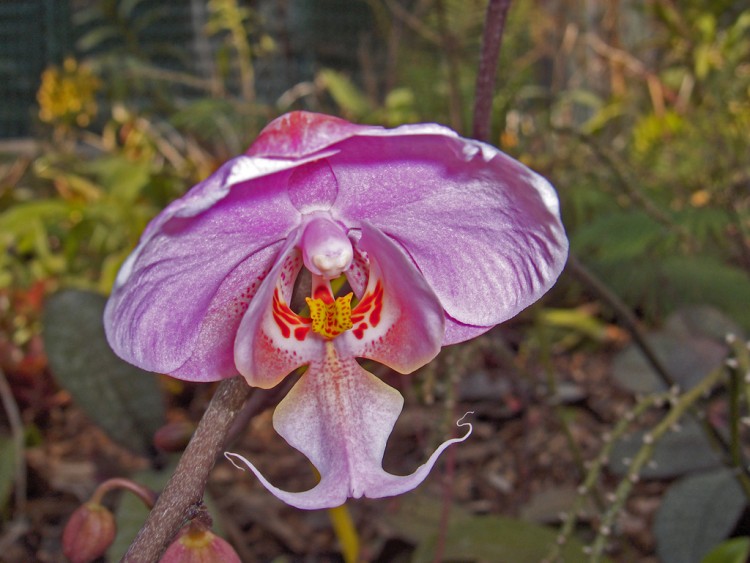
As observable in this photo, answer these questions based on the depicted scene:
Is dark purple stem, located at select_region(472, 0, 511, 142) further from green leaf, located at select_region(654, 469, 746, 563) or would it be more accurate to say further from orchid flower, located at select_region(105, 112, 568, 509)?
green leaf, located at select_region(654, 469, 746, 563)

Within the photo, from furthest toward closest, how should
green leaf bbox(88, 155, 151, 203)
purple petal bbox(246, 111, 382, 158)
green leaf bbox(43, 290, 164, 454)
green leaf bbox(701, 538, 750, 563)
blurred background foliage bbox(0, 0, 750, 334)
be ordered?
1. green leaf bbox(88, 155, 151, 203)
2. blurred background foliage bbox(0, 0, 750, 334)
3. green leaf bbox(43, 290, 164, 454)
4. green leaf bbox(701, 538, 750, 563)
5. purple petal bbox(246, 111, 382, 158)

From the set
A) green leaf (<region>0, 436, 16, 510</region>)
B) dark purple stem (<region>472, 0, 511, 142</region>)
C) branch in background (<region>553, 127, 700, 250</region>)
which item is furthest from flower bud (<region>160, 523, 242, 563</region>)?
green leaf (<region>0, 436, 16, 510</region>)

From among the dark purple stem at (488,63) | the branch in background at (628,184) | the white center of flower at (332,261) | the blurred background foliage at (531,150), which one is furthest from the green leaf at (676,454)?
the white center of flower at (332,261)

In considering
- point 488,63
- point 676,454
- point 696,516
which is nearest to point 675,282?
point 676,454

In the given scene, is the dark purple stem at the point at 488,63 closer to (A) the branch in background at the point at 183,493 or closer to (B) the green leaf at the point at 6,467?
(A) the branch in background at the point at 183,493

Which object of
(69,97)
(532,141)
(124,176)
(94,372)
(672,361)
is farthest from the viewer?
(69,97)

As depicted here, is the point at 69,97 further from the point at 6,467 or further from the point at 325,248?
the point at 325,248

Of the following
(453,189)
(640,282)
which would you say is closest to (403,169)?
(453,189)
